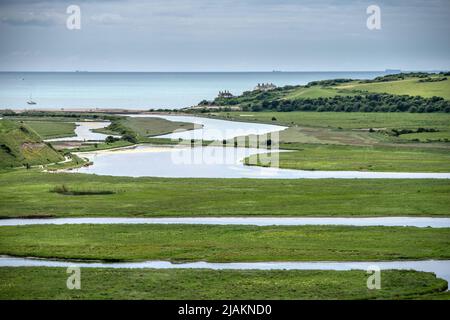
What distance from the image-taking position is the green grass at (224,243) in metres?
34.1

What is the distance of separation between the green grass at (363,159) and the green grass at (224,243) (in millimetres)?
21895

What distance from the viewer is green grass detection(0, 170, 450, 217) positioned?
143 feet

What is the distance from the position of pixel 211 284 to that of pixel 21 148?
35648mm

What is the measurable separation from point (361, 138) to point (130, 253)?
4952 cm

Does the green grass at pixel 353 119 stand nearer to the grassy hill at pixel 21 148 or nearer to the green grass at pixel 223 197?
the grassy hill at pixel 21 148

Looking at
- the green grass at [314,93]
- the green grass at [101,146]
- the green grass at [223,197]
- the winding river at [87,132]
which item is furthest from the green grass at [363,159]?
the green grass at [314,93]

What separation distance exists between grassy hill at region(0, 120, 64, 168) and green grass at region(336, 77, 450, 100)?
62.9 meters

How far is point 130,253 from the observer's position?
34.7 metres

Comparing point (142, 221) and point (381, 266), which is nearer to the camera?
point (381, 266)

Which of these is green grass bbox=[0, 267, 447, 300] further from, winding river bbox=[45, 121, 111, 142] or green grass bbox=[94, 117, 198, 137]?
green grass bbox=[94, 117, 198, 137]

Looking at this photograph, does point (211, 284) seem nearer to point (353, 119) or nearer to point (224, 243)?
point (224, 243)

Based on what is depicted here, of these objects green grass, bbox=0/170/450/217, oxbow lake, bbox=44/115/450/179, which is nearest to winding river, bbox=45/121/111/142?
oxbow lake, bbox=44/115/450/179
